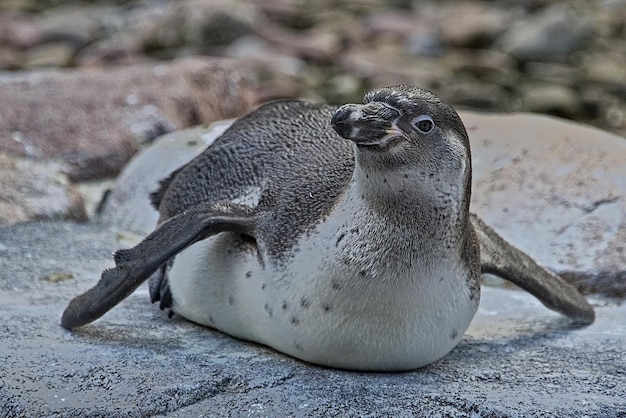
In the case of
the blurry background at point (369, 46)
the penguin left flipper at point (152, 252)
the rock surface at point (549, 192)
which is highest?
the penguin left flipper at point (152, 252)

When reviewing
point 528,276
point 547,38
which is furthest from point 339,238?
point 547,38

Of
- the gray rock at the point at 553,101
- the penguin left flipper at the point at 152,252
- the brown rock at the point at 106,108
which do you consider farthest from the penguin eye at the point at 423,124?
the gray rock at the point at 553,101

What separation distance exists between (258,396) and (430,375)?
606 millimetres

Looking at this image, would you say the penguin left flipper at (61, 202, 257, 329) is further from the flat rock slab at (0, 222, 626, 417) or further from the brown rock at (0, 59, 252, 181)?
the brown rock at (0, 59, 252, 181)

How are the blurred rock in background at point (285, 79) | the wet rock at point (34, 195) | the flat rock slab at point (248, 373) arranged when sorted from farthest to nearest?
the wet rock at point (34, 195) → the blurred rock in background at point (285, 79) → the flat rock slab at point (248, 373)

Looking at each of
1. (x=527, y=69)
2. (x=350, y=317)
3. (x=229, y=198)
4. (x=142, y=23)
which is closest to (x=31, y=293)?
(x=229, y=198)

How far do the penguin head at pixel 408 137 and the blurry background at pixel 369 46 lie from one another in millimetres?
7650

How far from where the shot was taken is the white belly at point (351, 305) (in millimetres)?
3312

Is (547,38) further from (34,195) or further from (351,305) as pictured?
(351,305)

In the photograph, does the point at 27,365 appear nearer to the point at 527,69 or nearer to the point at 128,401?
the point at 128,401

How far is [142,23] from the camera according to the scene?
15008 millimetres

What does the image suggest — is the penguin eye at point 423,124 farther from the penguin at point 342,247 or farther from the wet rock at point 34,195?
the wet rock at point 34,195

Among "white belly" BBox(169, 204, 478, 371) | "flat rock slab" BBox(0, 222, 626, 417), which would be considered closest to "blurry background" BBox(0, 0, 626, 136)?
"flat rock slab" BBox(0, 222, 626, 417)

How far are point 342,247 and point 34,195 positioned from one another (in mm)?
2881
